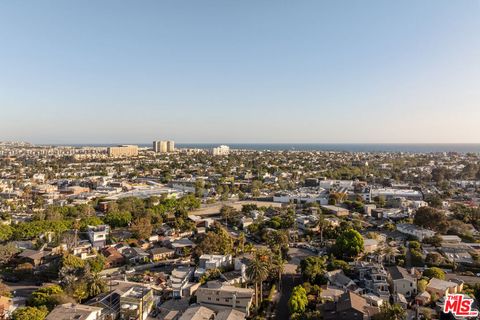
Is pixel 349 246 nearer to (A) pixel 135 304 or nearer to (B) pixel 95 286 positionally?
(A) pixel 135 304

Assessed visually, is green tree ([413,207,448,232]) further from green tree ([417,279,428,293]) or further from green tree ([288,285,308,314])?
green tree ([288,285,308,314])

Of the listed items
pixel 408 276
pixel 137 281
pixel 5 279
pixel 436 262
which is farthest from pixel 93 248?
pixel 436 262

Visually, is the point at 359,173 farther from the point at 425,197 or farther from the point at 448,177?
the point at 425,197

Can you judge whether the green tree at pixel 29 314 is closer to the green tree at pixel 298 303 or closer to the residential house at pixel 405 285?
the green tree at pixel 298 303

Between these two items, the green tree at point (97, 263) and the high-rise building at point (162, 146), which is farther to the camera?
the high-rise building at point (162, 146)

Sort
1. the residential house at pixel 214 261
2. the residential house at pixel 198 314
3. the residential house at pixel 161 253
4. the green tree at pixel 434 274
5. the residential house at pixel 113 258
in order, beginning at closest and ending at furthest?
the residential house at pixel 198 314 < the green tree at pixel 434 274 < the residential house at pixel 214 261 < the residential house at pixel 113 258 < the residential house at pixel 161 253

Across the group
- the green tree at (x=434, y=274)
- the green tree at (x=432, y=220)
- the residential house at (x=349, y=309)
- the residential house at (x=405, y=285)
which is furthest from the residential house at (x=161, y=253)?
the green tree at (x=432, y=220)

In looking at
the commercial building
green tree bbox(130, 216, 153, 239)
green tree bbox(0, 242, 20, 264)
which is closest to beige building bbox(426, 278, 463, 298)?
the commercial building

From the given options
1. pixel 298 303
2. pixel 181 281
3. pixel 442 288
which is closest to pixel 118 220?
pixel 181 281
